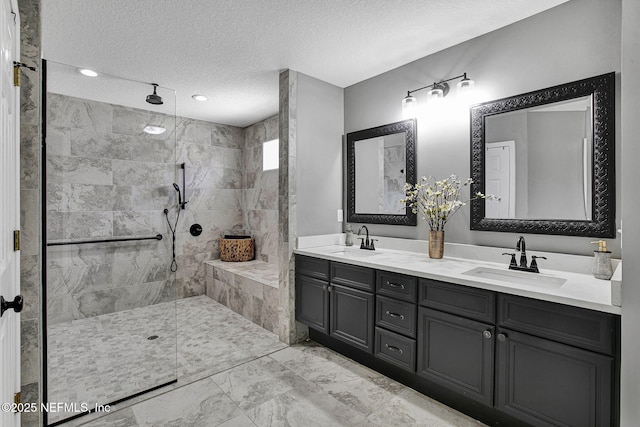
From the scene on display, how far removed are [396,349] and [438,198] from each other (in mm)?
1208

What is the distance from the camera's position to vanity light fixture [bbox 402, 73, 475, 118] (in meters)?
2.32

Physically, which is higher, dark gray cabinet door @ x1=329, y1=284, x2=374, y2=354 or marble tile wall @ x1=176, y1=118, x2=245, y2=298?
→ marble tile wall @ x1=176, y1=118, x2=245, y2=298

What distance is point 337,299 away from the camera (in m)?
2.64

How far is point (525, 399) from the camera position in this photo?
1.62 m

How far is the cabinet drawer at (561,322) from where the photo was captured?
4.54ft

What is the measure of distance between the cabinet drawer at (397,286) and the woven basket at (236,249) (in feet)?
9.06

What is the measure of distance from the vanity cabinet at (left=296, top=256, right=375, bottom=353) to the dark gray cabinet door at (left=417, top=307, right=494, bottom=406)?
45cm

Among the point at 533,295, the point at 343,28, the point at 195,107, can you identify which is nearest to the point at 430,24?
the point at 343,28

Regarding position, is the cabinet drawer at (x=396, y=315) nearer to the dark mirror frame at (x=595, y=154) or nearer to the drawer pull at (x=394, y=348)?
the drawer pull at (x=394, y=348)

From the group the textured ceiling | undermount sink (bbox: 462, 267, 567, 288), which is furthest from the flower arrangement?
the textured ceiling

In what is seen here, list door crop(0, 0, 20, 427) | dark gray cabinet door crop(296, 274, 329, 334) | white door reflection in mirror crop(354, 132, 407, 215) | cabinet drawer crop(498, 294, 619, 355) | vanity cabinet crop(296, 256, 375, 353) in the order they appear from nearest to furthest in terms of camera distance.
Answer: door crop(0, 0, 20, 427), cabinet drawer crop(498, 294, 619, 355), vanity cabinet crop(296, 256, 375, 353), dark gray cabinet door crop(296, 274, 329, 334), white door reflection in mirror crop(354, 132, 407, 215)

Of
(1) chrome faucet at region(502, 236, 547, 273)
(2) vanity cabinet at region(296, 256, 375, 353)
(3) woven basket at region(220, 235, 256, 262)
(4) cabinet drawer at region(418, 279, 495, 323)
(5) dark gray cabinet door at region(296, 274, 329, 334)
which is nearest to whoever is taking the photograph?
(4) cabinet drawer at region(418, 279, 495, 323)

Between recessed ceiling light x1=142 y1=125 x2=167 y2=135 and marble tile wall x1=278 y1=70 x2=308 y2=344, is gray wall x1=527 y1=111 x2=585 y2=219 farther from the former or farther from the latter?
recessed ceiling light x1=142 y1=125 x2=167 y2=135

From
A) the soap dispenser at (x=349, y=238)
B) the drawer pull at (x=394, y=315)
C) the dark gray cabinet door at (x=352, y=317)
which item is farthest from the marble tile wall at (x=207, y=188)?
the drawer pull at (x=394, y=315)
